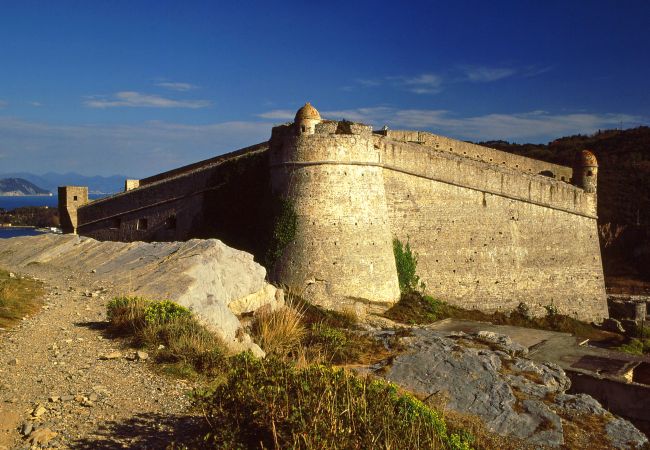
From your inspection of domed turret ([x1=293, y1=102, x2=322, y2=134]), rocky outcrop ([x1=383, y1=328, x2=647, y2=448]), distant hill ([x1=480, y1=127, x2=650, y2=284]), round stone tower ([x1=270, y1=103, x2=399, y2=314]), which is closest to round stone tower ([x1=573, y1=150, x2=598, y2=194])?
round stone tower ([x1=270, y1=103, x2=399, y2=314])

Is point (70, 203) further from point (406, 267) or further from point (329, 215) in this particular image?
point (406, 267)

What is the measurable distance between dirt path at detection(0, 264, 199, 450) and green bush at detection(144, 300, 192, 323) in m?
0.54

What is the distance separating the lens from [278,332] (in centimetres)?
857

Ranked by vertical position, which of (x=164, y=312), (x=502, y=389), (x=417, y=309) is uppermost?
(x=164, y=312)

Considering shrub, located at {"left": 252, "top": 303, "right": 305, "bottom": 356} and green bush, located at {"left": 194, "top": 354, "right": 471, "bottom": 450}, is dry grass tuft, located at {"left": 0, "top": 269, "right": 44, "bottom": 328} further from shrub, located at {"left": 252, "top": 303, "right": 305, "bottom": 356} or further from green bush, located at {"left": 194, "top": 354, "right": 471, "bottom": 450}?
green bush, located at {"left": 194, "top": 354, "right": 471, "bottom": 450}

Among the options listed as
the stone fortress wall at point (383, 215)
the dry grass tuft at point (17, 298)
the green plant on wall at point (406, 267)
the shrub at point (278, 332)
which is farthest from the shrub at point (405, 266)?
the dry grass tuft at point (17, 298)

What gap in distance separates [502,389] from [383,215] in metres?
8.12

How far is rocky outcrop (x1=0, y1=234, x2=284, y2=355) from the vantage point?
8.56m

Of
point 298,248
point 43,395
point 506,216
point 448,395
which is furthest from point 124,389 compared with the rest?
point 506,216

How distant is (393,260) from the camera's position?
16.5 metres

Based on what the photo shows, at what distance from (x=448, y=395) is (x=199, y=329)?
160 inches

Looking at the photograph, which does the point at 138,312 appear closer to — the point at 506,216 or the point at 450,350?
the point at 450,350

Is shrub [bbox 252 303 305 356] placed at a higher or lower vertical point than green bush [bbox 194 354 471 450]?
lower

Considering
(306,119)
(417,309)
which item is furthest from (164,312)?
(417,309)
